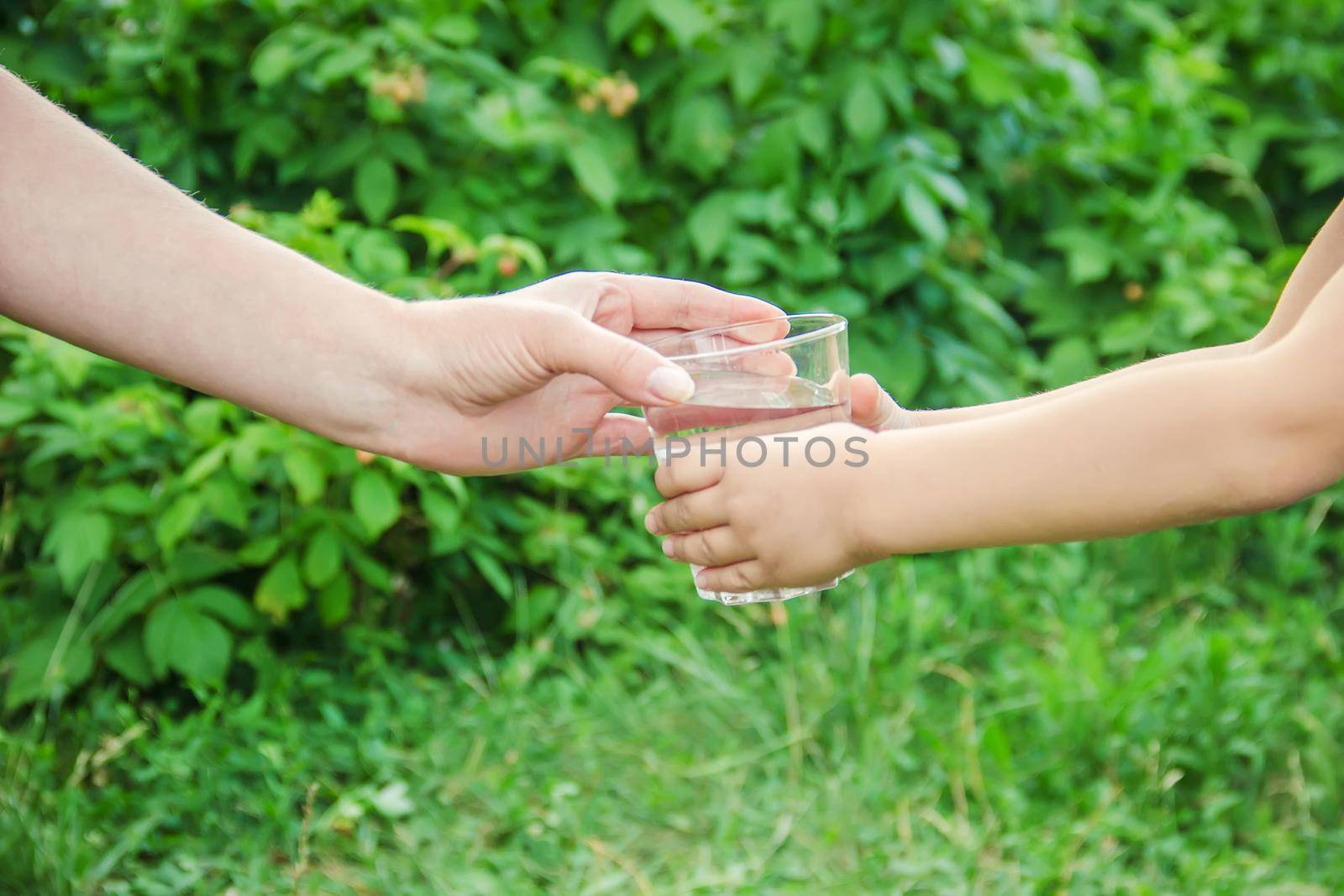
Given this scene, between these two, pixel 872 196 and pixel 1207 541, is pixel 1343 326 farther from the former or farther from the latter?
pixel 1207 541

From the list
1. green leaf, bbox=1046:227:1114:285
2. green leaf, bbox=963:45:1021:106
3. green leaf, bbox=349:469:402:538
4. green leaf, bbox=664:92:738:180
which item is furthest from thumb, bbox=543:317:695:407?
green leaf, bbox=1046:227:1114:285

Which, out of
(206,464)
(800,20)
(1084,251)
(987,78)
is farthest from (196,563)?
(1084,251)

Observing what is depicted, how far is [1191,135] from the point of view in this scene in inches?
145

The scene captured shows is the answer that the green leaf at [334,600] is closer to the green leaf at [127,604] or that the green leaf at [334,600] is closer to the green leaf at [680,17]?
the green leaf at [127,604]

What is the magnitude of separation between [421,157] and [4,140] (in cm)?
131

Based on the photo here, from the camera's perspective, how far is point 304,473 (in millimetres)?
2480

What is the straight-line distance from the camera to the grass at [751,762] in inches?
92.2

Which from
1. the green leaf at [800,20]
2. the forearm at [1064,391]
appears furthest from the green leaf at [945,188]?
the forearm at [1064,391]

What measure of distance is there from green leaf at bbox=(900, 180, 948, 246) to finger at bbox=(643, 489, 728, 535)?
5.34 feet

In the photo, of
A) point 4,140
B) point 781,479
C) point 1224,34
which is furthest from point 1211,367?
point 1224,34

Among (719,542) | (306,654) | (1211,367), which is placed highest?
(1211,367)

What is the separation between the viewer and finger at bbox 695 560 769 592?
1661 mm

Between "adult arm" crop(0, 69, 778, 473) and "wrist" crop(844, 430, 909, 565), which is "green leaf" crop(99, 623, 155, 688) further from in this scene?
"wrist" crop(844, 430, 909, 565)

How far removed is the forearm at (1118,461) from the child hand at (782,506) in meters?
0.04
